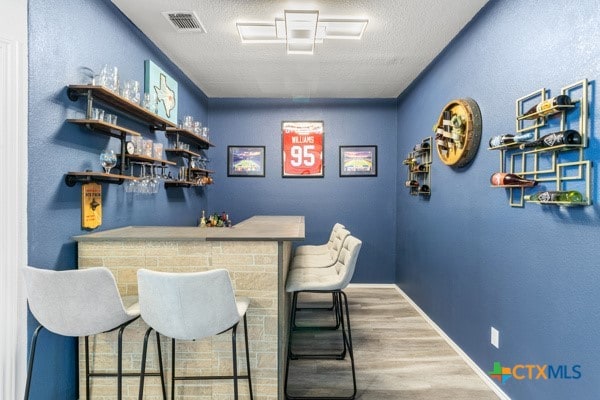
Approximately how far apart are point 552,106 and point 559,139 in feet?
0.55

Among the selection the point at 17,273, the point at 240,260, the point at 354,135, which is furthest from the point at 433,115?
the point at 17,273

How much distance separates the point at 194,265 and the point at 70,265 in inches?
28.7

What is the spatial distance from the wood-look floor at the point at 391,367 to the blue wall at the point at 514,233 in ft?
0.60

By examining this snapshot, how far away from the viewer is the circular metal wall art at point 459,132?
8.58ft

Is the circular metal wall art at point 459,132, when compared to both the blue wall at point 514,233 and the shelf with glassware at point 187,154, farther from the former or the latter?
the shelf with glassware at point 187,154

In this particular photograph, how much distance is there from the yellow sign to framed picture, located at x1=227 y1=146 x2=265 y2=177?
9.14 ft

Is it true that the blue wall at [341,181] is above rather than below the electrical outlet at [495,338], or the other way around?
above

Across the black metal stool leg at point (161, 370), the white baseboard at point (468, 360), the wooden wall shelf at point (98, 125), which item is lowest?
the white baseboard at point (468, 360)

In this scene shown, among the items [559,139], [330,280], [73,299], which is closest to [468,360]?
[330,280]

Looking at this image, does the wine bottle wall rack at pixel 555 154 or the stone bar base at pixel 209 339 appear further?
the stone bar base at pixel 209 339

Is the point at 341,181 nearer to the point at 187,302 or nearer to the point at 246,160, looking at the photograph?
the point at 246,160

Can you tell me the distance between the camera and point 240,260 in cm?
207

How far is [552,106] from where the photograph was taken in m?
1.70

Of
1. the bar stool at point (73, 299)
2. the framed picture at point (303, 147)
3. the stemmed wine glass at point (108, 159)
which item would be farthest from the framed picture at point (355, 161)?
the bar stool at point (73, 299)
